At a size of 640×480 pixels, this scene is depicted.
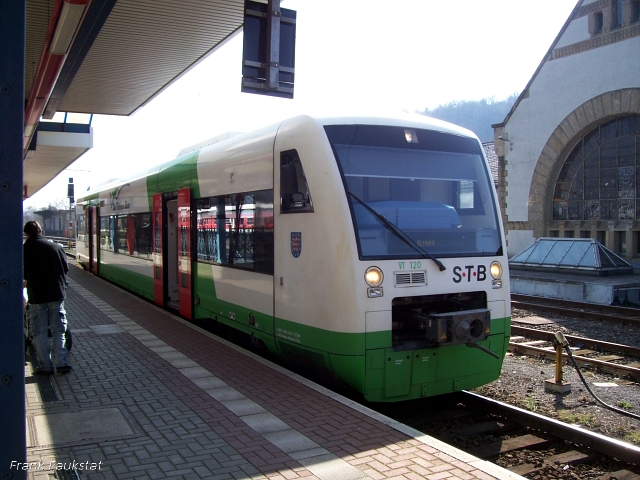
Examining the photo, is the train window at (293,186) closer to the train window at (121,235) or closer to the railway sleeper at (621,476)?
the railway sleeper at (621,476)

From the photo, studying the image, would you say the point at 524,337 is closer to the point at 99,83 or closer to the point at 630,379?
the point at 630,379

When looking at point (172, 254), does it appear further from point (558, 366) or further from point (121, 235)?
point (558, 366)

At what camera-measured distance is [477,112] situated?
8231cm

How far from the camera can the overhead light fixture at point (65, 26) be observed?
23.6 feet

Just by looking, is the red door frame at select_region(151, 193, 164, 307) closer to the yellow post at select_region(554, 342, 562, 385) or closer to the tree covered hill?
the yellow post at select_region(554, 342, 562, 385)

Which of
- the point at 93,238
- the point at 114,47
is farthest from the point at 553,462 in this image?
the point at 93,238

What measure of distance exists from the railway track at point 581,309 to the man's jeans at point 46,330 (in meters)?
10.3

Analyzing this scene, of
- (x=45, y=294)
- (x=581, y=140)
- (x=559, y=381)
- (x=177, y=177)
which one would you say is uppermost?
(x=581, y=140)

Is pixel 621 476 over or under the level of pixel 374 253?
under

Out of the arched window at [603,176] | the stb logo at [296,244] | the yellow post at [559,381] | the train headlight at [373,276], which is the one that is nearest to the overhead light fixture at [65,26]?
the stb logo at [296,244]

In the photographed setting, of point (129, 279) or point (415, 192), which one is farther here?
point (129, 279)

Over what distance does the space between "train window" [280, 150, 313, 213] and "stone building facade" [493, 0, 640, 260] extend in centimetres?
1986

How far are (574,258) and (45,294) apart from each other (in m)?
16.7

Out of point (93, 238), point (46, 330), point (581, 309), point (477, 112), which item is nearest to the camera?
point (46, 330)
